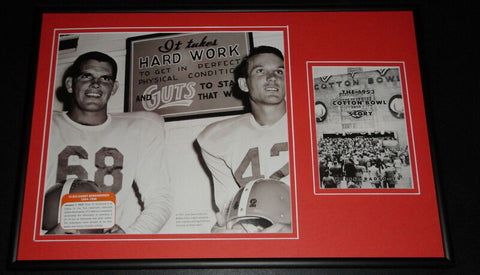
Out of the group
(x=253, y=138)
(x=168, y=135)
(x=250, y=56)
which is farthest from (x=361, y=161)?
(x=168, y=135)

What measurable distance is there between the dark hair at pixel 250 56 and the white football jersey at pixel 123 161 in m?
0.35

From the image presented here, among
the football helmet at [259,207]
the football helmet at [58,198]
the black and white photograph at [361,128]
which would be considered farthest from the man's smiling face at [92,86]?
the black and white photograph at [361,128]

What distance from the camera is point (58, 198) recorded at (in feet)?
5.25

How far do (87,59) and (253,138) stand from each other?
2.38ft

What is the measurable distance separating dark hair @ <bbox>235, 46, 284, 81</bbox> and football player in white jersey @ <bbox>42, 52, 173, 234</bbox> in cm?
36

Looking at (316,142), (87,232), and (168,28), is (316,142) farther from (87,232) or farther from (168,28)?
(87,232)

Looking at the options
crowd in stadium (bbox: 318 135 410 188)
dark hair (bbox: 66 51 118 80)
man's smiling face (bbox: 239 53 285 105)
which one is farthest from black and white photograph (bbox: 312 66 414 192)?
dark hair (bbox: 66 51 118 80)

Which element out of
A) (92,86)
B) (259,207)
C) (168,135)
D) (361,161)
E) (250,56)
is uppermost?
(250,56)

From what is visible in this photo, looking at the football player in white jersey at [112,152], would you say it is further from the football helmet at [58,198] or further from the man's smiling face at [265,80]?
the man's smiling face at [265,80]

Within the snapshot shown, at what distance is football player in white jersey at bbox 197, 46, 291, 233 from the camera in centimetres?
163

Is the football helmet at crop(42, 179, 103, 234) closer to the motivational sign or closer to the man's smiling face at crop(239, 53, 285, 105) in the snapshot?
the motivational sign

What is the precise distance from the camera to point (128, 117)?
66.7 inches

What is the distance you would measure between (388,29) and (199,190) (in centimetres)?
99

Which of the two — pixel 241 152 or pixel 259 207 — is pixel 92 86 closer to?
pixel 241 152
